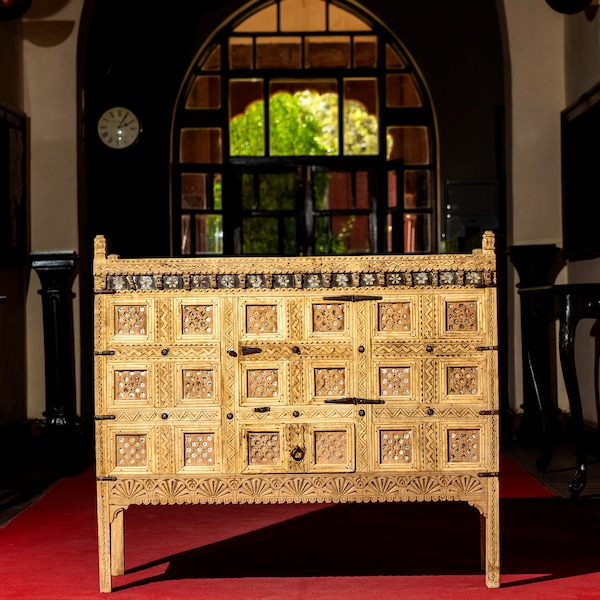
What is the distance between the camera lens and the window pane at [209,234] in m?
10.5

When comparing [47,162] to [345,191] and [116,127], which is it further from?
[345,191]

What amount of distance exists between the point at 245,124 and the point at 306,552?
24.6 ft

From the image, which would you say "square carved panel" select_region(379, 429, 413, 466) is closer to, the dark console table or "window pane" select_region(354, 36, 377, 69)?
the dark console table

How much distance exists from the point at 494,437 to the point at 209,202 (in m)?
7.61

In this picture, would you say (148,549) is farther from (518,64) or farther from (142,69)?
(142,69)

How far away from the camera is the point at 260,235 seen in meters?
10.5

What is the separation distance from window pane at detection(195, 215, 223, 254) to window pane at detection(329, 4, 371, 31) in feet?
7.50

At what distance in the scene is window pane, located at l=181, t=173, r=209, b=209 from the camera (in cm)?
1052

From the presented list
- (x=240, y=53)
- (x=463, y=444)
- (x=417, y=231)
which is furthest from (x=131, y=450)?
(x=240, y=53)

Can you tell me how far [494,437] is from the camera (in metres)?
3.22

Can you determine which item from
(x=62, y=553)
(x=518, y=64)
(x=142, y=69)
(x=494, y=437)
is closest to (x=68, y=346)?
(x=62, y=553)

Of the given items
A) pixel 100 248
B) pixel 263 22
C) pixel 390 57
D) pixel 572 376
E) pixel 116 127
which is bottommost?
pixel 572 376

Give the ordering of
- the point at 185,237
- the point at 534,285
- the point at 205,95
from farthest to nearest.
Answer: the point at 205,95 → the point at 185,237 → the point at 534,285

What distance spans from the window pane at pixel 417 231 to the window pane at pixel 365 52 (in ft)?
5.26
